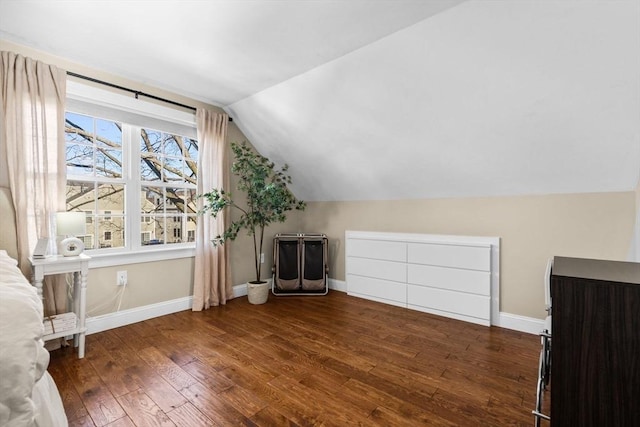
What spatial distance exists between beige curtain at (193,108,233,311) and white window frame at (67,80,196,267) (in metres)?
0.14

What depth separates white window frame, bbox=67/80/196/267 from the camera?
2449 mm

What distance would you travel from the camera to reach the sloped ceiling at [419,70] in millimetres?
1672

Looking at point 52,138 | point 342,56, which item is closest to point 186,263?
point 52,138

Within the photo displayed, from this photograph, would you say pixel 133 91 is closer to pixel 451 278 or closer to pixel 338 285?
pixel 338 285

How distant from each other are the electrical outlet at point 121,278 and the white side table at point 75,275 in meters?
0.39

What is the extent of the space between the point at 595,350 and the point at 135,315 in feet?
10.3

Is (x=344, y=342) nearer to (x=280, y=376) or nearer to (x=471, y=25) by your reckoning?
(x=280, y=376)

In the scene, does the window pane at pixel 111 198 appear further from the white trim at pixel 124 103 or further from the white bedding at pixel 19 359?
the white bedding at pixel 19 359

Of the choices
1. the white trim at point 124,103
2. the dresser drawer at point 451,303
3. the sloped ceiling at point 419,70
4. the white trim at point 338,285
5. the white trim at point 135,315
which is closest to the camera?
the sloped ceiling at point 419,70

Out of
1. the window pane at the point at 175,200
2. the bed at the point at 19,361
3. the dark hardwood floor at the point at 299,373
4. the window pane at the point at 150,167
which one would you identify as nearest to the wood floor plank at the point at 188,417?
the dark hardwood floor at the point at 299,373

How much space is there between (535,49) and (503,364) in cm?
198

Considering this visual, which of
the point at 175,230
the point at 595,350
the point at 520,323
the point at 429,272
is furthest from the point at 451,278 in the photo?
the point at 175,230

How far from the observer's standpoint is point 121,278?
2658 mm

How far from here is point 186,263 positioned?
3125 mm
